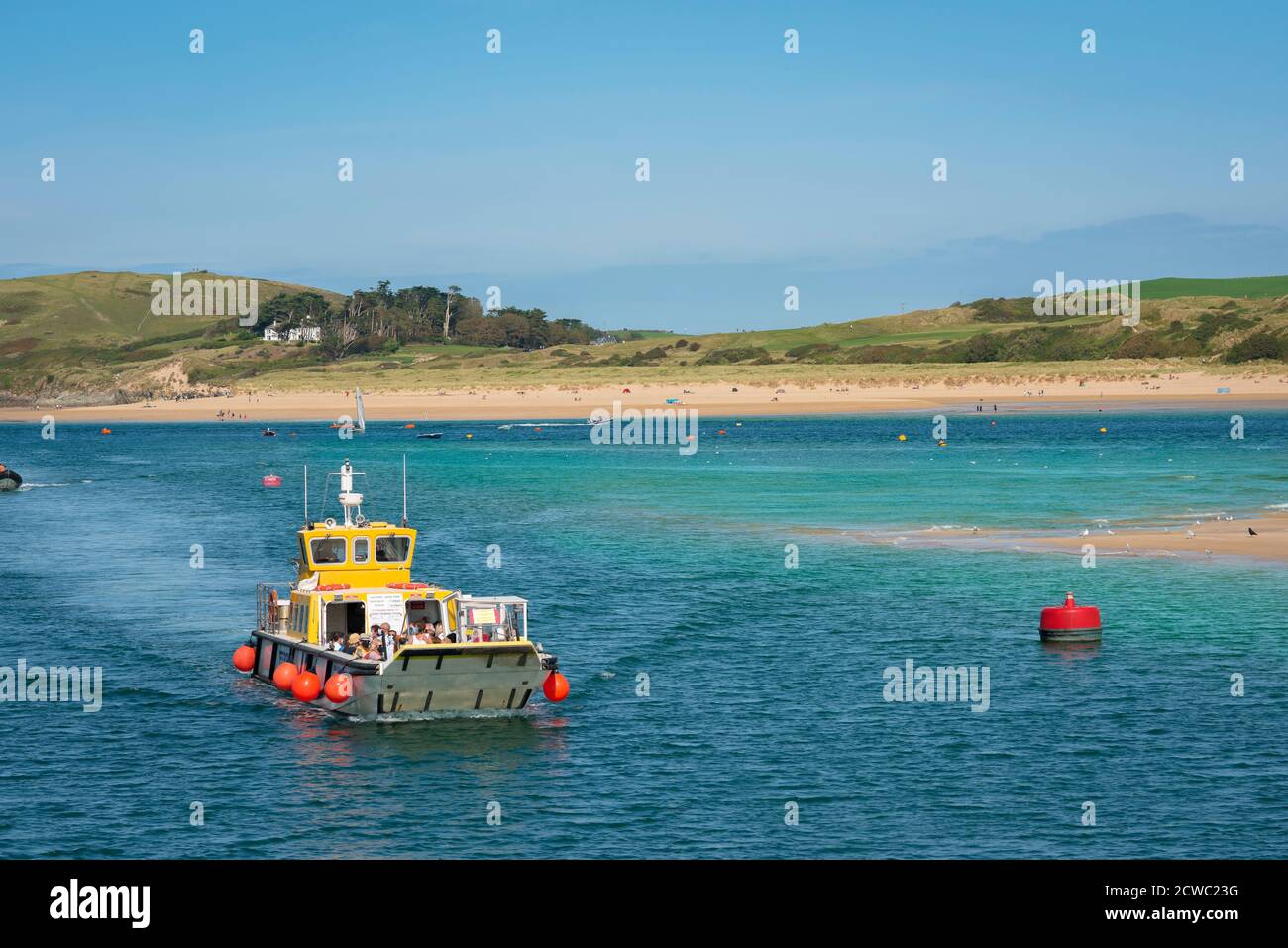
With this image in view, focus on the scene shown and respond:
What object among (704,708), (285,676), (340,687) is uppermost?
(340,687)

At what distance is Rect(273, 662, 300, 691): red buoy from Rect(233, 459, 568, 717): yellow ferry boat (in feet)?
0.08

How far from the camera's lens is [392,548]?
41.7 m

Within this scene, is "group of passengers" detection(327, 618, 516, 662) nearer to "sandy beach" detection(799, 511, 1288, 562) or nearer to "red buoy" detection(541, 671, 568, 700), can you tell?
"red buoy" detection(541, 671, 568, 700)

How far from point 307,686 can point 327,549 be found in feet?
16.2

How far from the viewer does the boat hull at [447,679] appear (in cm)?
3553

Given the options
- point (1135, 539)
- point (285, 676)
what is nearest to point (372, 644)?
point (285, 676)

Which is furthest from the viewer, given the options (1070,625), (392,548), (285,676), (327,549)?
(1070,625)

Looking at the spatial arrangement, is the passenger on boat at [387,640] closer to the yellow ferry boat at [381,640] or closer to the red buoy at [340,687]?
the yellow ferry boat at [381,640]

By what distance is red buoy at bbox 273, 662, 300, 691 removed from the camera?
39.0 m

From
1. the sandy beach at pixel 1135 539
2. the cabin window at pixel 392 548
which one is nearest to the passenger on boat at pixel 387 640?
the cabin window at pixel 392 548

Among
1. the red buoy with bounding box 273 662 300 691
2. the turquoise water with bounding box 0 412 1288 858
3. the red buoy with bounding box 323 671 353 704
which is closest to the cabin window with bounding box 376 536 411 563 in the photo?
the red buoy with bounding box 273 662 300 691

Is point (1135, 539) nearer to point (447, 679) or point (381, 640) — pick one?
point (447, 679)

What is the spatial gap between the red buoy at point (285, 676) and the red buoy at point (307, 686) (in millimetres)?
922
